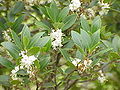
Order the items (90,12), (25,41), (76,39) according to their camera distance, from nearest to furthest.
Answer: (25,41), (76,39), (90,12)

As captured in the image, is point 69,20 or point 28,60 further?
point 69,20

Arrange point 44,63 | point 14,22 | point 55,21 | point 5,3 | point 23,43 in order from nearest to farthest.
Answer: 1. point 23,43
2. point 44,63
3. point 55,21
4. point 14,22
5. point 5,3

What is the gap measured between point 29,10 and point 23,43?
2.66 ft

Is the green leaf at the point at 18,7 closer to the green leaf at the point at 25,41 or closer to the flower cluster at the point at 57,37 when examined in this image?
the flower cluster at the point at 57,37

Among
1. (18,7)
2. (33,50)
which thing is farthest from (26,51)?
(18,7)

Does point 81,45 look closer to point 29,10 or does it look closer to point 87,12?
point 87,12

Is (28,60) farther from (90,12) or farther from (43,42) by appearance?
(90,12)

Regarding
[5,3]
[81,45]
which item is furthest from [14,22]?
[81,45]

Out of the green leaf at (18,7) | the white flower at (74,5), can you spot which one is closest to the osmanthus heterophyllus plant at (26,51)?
the white flower at (74,5)

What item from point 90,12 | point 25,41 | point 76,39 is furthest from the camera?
point 90,12

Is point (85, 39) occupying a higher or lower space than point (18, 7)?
lower

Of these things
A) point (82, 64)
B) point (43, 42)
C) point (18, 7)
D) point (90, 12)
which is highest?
point (18, 7)

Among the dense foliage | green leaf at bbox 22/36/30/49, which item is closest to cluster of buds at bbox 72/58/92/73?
the dense foliage

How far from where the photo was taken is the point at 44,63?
125 centimetres
